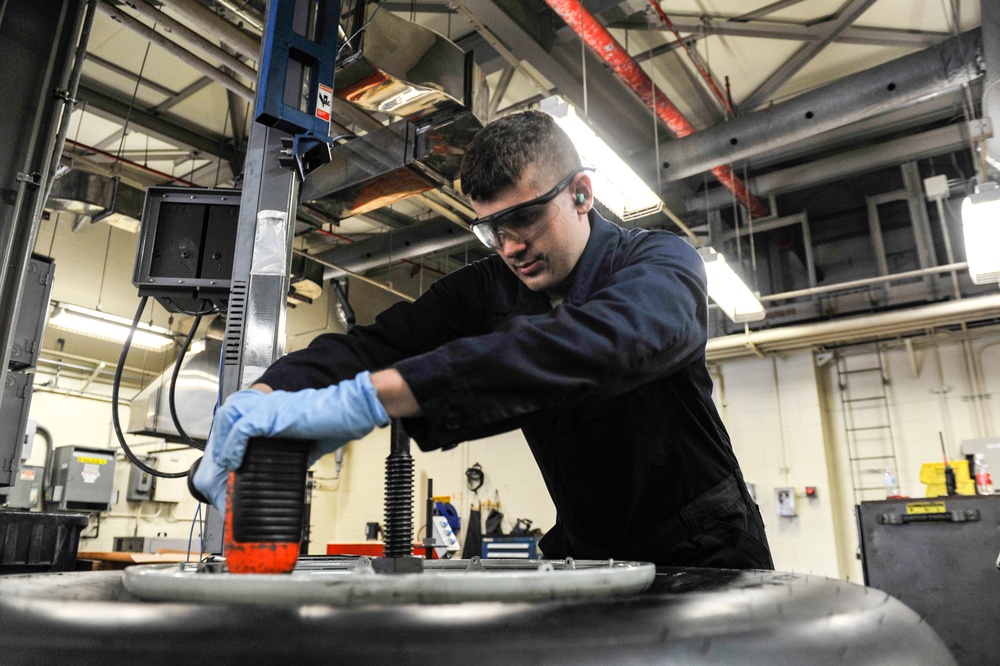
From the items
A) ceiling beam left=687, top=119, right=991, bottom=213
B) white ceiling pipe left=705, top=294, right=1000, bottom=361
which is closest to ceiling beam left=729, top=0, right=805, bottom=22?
ceiling beam left=687, top=119, right=991, bottom=213

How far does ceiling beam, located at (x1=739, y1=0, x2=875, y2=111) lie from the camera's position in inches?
159

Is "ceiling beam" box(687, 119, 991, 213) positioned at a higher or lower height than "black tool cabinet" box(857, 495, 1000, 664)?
higher

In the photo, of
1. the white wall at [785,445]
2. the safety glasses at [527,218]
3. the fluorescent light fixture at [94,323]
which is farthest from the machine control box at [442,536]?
the safety glasses at [527,218]

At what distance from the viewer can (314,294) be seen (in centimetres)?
573

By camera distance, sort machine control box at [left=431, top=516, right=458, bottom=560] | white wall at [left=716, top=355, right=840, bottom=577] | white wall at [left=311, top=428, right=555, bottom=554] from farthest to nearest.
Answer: white wall at [left=311, top=428, right=555, bottom=554] → white wall at [left=716, top=355, right=840, bottom=577] → machine control box at [left=431, top=516, right=458, bottom=560]

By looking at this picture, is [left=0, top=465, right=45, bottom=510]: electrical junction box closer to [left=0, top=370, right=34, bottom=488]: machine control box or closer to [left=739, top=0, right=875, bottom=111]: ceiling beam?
[left=0, top=370, right=34, bottom=488]: machine control box

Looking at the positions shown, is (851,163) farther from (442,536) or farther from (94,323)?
(94,323)

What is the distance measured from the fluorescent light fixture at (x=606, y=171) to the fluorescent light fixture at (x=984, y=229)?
4.43 ft

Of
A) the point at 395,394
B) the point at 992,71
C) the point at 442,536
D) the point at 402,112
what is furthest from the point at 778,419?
the point at 395,394

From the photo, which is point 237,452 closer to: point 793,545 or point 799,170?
point 799,170

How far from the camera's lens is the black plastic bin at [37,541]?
2.20m

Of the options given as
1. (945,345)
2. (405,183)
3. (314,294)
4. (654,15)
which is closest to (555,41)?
(654,15)

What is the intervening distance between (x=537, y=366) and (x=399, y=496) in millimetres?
206

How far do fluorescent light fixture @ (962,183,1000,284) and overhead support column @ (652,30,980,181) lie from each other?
3.03 ft
